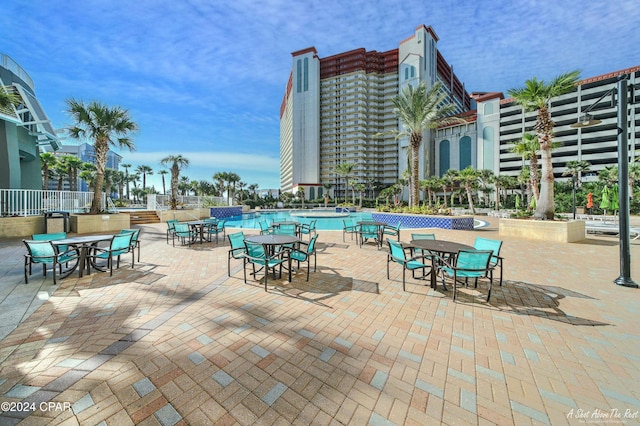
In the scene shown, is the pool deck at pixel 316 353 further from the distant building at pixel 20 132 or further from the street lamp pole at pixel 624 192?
the distant building at pixel 20 132

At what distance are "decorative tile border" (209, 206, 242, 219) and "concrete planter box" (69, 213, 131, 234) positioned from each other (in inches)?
390

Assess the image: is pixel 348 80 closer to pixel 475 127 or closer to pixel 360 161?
pixel 360 161

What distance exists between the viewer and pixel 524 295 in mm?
4504

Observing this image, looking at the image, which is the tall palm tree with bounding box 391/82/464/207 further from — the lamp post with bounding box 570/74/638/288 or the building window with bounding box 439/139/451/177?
the building window with bounding box 439/139/451/177

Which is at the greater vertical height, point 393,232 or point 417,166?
point 417,166

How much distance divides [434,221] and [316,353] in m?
14.3

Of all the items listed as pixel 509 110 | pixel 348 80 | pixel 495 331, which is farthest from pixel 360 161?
pixel 495 331

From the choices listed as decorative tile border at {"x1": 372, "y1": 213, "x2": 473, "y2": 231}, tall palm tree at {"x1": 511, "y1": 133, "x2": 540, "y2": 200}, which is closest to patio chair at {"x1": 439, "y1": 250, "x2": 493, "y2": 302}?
decorative tile border at {"x1": 372, "y1": 213, "x2": 473, "y2": 231}

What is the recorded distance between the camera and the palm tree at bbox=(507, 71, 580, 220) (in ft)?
35.2

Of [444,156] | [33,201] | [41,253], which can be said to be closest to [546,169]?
[41,253]

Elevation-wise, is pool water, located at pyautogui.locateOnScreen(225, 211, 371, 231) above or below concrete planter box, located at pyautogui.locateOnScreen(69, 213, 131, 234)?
below

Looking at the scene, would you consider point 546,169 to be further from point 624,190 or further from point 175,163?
point 175,163

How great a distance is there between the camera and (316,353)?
2.70 meters

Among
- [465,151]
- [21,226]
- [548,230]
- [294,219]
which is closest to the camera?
[548,230]
